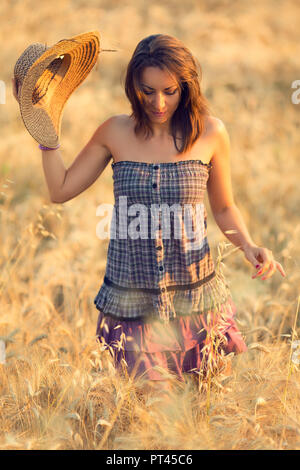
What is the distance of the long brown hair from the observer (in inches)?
75.2

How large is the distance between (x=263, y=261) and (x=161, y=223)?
418 millimetres

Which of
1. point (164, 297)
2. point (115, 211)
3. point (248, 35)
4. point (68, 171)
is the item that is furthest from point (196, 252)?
point (248, 35)

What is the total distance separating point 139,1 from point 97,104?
710cm

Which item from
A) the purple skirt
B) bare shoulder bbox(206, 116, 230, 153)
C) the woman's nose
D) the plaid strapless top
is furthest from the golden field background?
bare shoulder bbox(206, 116, 230, 153)

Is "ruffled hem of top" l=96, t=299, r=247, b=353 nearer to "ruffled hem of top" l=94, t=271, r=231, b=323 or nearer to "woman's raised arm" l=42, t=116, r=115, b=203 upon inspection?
"ruffled hem of top" l=94, t=271, r=231, b=323

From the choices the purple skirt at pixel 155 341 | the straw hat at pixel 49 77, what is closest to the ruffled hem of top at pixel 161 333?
the purple skirt at pixel 155 341

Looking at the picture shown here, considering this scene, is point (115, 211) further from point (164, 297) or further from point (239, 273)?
point (239, 273)

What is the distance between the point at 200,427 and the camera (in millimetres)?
1957

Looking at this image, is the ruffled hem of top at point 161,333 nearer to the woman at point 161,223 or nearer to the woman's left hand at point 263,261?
the woman at point 161,223

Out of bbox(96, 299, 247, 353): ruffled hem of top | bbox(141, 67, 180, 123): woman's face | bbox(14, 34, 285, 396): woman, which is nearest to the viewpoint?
bbox(141, 67, 180, 123): woman's face

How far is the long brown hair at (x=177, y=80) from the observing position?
Result: 6.27ft

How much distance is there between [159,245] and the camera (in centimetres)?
207

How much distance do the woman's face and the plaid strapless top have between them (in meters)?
0.20

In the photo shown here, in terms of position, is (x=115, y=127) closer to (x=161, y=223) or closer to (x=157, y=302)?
(x=161, y=223)
